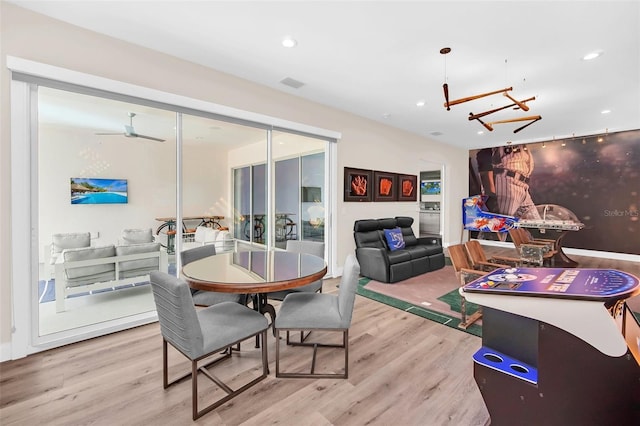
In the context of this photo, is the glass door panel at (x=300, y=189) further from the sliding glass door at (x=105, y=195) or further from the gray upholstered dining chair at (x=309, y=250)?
the gray upholstered dining chair at (x=309, y=250)

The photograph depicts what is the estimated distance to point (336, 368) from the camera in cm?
226

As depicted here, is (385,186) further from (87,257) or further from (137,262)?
(87,257)

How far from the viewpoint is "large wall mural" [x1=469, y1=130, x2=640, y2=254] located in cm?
607

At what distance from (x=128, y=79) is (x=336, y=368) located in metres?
3.45

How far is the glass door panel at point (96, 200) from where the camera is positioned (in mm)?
2615

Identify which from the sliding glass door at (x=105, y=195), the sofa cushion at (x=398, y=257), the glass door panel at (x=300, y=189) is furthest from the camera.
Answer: the glass door panel at (x=300, y=189)

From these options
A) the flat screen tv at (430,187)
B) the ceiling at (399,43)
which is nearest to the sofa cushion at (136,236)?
the ceiling at (399,43)

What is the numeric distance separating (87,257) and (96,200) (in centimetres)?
61

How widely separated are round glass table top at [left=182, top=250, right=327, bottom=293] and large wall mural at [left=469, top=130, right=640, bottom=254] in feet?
24.2

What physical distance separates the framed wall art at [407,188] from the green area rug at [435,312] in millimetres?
2703

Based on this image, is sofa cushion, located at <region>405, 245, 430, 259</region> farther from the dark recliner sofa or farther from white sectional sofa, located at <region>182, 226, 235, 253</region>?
white sectional sofa, located at <region>182, 226, 235, 253</region>

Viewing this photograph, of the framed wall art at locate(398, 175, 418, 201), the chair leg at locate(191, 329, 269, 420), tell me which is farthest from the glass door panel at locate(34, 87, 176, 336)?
the framed wall art at locate(398, 175, 418, 201)

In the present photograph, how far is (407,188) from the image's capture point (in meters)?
6.45

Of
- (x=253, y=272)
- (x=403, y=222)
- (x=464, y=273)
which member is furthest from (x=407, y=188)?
(x=253, y=272)
